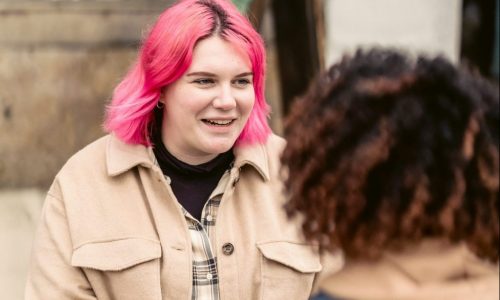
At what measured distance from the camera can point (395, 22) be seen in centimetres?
602

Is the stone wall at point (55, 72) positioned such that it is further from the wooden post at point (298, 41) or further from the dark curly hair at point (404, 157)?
the dark curly hair at point (404, 157)

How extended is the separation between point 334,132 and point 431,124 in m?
0.16

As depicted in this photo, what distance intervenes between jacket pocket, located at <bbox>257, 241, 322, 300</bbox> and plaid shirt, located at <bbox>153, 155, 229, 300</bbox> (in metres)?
0.14

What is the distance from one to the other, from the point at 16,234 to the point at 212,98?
119 inches

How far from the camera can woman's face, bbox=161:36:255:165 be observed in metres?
Answer: 2.91

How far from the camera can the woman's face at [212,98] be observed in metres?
2.91

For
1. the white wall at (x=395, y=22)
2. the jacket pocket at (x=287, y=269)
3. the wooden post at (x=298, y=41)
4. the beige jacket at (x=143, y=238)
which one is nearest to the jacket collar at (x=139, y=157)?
the beige jacket at (x=143, y=238)

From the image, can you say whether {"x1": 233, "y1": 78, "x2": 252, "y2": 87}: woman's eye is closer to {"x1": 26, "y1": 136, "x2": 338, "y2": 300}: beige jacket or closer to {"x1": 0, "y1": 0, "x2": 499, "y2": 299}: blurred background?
{"x1": 26, "y1": 136, "x2": 338, "y2": 300}: beige jacket

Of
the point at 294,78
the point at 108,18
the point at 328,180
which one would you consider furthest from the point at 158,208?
the point at 108,18

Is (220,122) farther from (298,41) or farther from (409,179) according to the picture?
(298,41)

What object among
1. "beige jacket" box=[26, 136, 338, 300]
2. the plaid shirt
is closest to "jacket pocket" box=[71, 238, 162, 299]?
"beige jacket" box=[26, 136, 338, 300]

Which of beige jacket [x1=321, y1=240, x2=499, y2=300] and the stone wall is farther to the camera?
the stone wall

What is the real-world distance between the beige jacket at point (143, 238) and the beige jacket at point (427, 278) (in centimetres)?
127

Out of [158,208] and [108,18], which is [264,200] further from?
[108,18]
